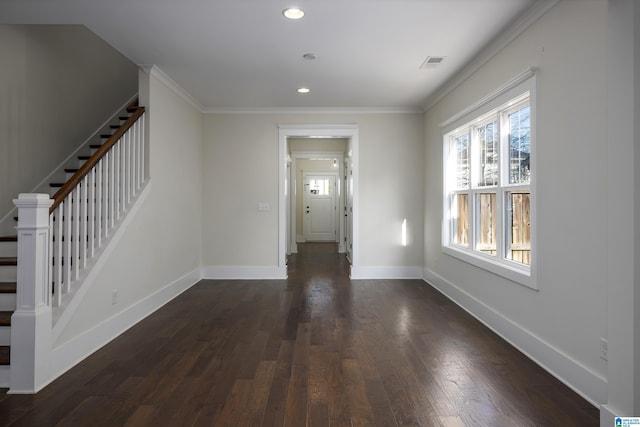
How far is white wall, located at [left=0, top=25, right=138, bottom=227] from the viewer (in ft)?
11.4

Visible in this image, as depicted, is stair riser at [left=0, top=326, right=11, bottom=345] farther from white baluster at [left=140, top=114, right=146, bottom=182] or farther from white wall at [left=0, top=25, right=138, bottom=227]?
white baluster at [left=140, top=114, right=146, bottom=182]

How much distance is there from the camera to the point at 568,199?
93.4 inches

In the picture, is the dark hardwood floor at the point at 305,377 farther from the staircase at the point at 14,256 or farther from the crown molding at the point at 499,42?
the crown molding at the point at 499,42

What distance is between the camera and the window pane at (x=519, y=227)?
9.96 feet

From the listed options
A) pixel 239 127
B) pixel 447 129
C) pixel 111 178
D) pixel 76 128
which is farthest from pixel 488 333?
pixel 76 128

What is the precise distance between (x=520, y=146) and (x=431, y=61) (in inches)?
51.4

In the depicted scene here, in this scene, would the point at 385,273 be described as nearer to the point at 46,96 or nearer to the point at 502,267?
the point at 502,267

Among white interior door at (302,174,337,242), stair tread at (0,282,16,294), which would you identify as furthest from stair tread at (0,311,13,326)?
white interior door at (302,174,337,242)

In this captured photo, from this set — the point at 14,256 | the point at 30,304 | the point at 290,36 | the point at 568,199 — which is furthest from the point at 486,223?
the point at 14,256

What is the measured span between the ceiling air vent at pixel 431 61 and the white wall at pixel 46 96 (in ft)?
13.0

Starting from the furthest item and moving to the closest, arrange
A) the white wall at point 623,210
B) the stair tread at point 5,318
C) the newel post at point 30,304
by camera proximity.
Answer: the stair tread at point 5,318 → the newel post at point 30,304 → the white wall at point 623,210

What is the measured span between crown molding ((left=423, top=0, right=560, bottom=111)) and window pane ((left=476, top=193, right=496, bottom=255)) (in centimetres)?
130

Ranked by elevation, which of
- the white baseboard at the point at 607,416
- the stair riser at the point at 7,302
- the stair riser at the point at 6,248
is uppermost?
the stair riser at the point at 6,248

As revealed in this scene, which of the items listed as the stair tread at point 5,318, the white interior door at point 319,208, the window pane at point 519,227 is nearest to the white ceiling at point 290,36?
the window pane at point 519,227
